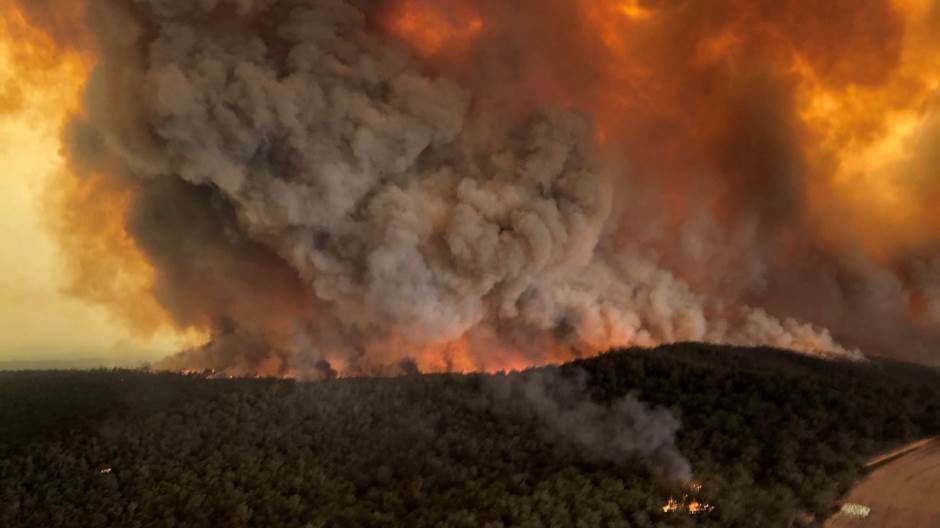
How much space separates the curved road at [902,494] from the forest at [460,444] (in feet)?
1.65

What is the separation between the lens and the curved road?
18.6 m

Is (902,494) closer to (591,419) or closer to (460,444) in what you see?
(591,419)

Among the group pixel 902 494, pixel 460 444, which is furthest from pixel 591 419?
pixel 902 494

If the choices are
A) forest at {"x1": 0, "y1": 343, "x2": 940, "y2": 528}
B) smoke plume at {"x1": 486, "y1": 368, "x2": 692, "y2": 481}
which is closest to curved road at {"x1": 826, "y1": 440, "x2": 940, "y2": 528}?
forest at {"x1": 0, "y1": 343, "x2": 940, "y2": 528}

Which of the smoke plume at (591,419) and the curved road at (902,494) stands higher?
the smoke plume at (591,419)

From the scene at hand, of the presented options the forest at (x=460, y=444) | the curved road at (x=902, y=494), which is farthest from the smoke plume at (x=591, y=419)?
the curved road at (x=902, y=494)

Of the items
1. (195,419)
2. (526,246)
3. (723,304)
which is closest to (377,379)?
(195,419)

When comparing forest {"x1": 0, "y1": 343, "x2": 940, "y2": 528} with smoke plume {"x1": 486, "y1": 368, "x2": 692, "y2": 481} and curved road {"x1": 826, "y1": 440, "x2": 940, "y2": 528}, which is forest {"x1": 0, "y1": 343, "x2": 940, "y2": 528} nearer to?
smoke plume {"x1": 486, "y1": 368, "x2": 692, "y2": 481}

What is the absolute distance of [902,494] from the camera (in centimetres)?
1986

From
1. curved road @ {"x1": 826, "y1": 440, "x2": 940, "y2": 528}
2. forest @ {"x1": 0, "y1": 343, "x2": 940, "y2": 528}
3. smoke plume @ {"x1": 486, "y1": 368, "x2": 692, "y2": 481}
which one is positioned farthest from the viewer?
smoke plume @ {"x1": 486, "y1": 368, "x2": 692, "y2": 481}

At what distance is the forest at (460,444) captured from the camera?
17.8 metres

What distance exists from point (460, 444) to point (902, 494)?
12285 mm

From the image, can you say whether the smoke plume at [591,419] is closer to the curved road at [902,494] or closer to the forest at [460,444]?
the forest at [460,444]

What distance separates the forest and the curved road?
19.8 inches
